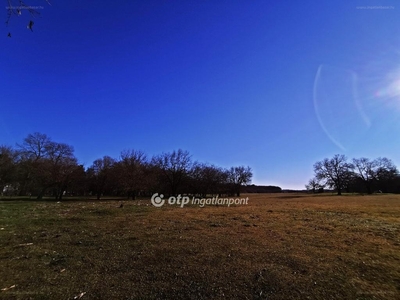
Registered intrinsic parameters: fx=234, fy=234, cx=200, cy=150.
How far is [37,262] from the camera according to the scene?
24.4 feet

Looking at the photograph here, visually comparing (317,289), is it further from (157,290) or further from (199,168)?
(199,168)

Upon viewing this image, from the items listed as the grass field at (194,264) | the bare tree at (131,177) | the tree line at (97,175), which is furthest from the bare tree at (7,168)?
the grass field at (194,264)

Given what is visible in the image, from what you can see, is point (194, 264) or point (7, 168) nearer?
point (194, 264)

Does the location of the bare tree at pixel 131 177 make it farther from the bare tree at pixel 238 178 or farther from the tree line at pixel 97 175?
the bare tree at pixel 238 178

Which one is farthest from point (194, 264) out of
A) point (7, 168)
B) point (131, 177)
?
point (7, 168)

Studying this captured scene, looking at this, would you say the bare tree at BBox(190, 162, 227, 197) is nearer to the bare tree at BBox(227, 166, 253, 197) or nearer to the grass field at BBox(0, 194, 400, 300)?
the bare tree at BBox(227, 166, 253, 197)

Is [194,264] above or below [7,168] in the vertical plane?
below

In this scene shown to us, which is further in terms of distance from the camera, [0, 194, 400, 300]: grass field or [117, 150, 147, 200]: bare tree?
[117, 150, 147, 200]: bare tree

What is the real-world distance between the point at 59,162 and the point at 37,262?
4780 centimetres

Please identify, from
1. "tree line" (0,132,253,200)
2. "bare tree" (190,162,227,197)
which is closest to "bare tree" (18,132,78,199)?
"tree line" (0,132,253,200)

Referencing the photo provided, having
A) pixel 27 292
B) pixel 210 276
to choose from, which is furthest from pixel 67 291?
pixel 210 276

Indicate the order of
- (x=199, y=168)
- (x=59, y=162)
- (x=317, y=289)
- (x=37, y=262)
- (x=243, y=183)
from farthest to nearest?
(x=243, y=183)
(x=199, y=168)
(x=59, y=162)
(x=37, y=262)
(x=317, y=289)

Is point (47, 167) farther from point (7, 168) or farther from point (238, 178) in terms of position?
point (238, 178)

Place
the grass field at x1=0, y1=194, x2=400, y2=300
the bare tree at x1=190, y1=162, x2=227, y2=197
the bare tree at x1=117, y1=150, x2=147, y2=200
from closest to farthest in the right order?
1. the grass field at x1=0, y1=194, x2=400, y2=300
2. the bare tree at x1=117, y1=150, x2=147, y2=200
3. the bare tree at x1=190, y1=162, x2=227, y2=197
